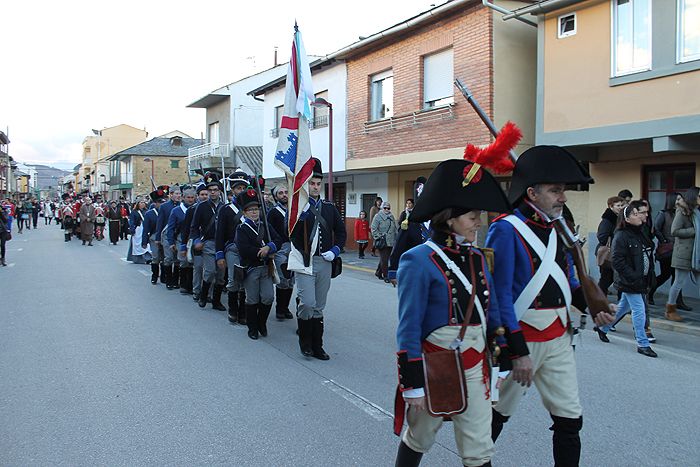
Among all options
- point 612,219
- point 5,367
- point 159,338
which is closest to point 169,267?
point 159,338

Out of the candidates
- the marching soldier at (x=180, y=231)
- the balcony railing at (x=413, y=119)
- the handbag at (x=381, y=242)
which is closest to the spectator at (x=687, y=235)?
the handbag at (x=381, y=242)

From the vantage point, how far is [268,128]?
89.0ft

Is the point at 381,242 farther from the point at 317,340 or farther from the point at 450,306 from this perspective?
the point at 450,306

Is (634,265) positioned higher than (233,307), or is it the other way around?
(634,265)

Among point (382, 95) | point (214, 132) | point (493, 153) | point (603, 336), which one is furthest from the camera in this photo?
point (214, 132)

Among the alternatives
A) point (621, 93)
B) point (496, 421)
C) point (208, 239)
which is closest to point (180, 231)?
point (208, 239)

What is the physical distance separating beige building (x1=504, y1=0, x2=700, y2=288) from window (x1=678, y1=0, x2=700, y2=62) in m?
0.02

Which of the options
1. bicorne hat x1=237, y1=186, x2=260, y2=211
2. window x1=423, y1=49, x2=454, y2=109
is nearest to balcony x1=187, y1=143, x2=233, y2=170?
window x1=423, y1=49, x2=454, y2=109

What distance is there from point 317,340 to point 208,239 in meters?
3.78

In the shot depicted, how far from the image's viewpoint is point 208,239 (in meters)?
9.95

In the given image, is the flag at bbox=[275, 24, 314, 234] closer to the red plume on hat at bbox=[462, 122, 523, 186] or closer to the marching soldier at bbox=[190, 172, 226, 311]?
the marching soldier at bbox=[190, 172, 226, 311]

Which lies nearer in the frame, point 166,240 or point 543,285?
point 543,285

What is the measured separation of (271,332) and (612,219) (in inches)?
209

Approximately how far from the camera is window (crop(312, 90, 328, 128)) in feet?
73.9
